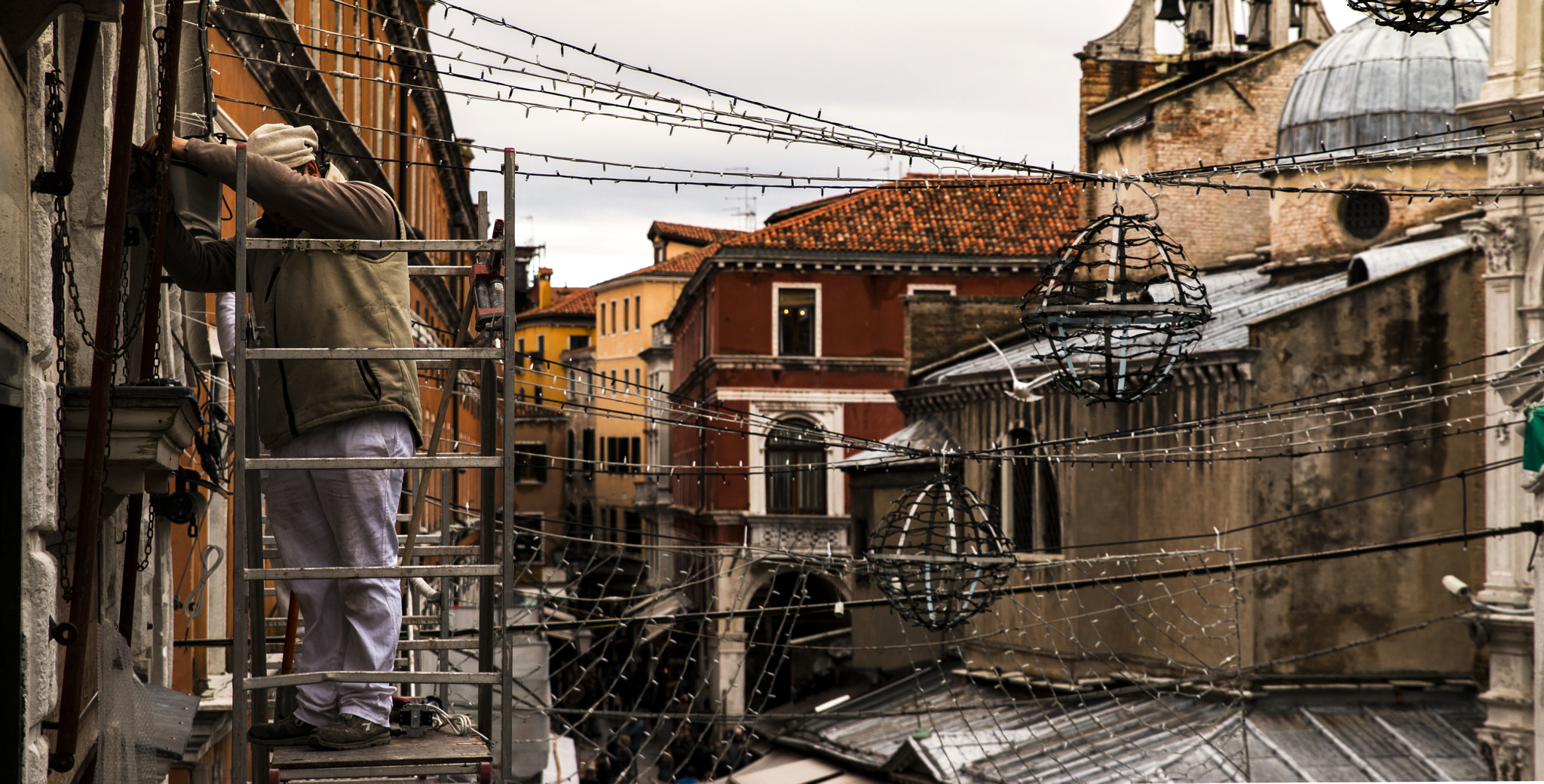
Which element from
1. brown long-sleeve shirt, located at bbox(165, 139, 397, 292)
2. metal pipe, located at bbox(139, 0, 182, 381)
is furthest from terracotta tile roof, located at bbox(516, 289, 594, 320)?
metal pipe, located at bbox(139, 0, 182, 381)

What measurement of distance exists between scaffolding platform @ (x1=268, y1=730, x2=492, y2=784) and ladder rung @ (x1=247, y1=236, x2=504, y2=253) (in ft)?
5.01

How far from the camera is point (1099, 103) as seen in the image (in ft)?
110

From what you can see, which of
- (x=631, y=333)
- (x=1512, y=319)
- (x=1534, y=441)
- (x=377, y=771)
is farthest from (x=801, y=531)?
(x=377, y=771)

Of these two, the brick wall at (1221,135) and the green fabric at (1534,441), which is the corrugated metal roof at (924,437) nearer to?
the brick wall at (1221,135)

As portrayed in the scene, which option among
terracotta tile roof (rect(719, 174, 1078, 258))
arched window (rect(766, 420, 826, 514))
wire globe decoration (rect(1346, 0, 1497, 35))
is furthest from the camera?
terracotta tile roof (rect(719, 174, 1078, 258))

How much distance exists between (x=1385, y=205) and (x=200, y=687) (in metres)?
19.3

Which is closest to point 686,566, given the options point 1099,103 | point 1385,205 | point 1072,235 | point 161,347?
point 1099,103

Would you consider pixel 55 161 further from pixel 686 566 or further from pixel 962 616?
pixel 686 566

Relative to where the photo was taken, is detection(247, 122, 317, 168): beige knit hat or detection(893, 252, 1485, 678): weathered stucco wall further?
detection(893, 252, 1485, 678): weathered stucco wall

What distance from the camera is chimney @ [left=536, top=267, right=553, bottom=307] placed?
274 feet

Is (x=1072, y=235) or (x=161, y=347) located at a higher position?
(x=1072, y=235)

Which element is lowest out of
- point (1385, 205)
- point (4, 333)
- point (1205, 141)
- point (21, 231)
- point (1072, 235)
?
point (4, 333)

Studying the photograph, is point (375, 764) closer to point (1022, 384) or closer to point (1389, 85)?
point (1022, 384)

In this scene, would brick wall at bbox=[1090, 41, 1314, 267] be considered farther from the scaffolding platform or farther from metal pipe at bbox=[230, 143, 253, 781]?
metal pipe at bbox=[230, 143, 253, 781]
